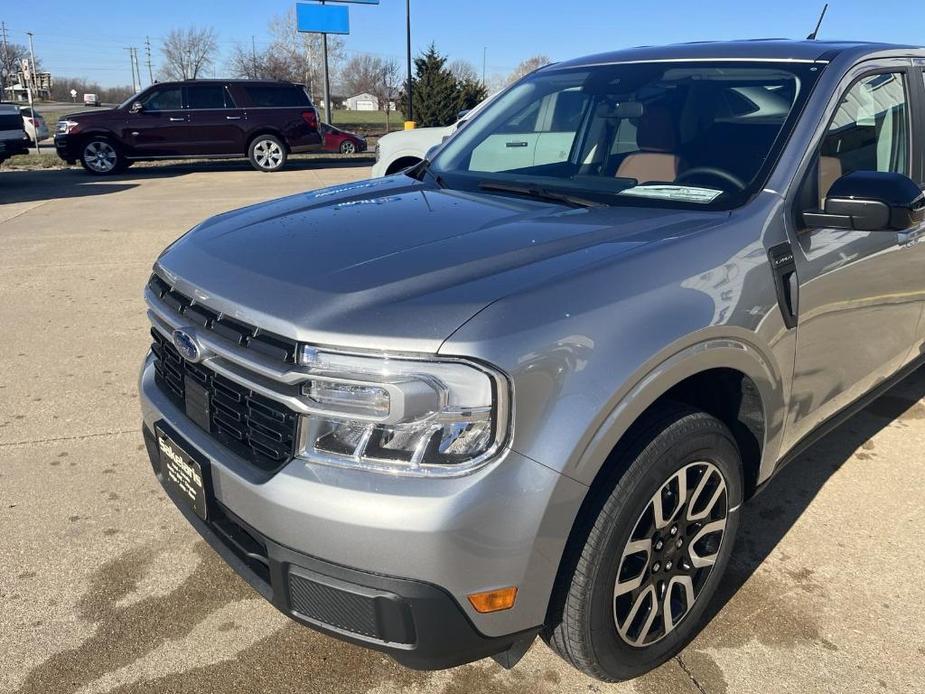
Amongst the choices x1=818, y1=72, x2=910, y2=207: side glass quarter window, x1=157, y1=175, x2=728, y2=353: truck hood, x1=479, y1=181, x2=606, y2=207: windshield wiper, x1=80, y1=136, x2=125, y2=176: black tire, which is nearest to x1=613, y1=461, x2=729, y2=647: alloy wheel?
x1=157, y1=175, x2=728, y2=353: truck hood

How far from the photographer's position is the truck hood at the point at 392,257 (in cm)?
176

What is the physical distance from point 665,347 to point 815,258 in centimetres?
A: 87

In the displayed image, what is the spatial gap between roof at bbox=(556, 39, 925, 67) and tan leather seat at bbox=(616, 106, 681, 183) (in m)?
0.30

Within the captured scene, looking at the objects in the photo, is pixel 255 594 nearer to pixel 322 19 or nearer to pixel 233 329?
pixel 233 329

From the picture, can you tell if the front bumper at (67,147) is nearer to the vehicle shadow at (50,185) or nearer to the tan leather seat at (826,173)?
the vehicle shadow at (50,185)

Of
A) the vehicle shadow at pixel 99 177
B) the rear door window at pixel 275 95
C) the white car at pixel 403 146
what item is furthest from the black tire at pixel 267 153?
the white car at pixel 403 146

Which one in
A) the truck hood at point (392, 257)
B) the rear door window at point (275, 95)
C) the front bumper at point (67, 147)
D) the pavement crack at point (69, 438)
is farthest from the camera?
the rear door window at point (275, 95)

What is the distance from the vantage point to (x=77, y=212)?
35.7 ft

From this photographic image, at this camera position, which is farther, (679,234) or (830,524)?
(830,524)

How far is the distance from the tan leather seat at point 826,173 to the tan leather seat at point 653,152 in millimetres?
478

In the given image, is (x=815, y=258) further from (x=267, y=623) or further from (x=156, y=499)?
(x=156, y=499)

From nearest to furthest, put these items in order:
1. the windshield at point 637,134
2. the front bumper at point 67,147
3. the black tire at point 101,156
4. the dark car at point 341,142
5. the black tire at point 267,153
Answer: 1. the windshield at point 637,134
2. the front bumper at point 67,147
3. the black tire at point 101,156
4. the black tire at point 267,153
5. the dark car at point 341,142

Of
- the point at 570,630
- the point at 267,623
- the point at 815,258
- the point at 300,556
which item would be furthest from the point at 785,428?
the point at 267,623

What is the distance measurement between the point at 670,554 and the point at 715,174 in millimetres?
1297
